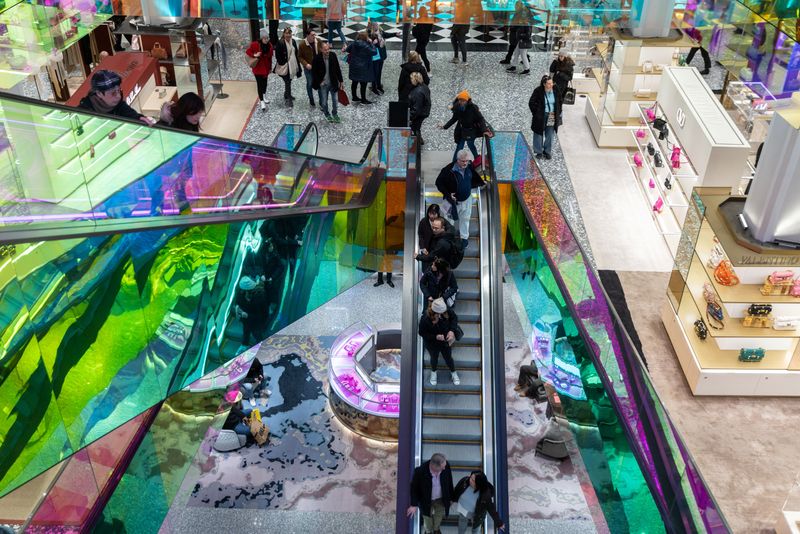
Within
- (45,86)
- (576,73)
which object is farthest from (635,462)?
(45,86)

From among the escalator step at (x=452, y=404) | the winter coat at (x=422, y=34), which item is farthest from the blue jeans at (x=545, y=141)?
the escalator step at (x=452, y=404)

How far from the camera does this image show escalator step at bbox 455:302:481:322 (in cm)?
1097

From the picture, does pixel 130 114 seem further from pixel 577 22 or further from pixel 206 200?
pixel 577 22

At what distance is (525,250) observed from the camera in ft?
41.8

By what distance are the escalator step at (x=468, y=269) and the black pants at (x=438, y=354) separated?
4.48 ft

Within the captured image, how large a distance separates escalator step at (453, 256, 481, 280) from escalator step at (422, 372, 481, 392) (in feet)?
4.51

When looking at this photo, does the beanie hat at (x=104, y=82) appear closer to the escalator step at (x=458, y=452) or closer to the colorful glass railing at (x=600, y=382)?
the escalator step at (x=458, y=452)

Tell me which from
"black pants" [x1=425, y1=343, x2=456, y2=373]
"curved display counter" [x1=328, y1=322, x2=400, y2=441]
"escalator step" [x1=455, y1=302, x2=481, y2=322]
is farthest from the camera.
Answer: "curved display counter" [x1=328, y1=322, x2=400, y2=441]

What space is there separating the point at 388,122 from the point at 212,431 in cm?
592

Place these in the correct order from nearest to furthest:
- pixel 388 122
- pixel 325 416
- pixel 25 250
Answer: pixel 25 250 → pixel 325 416 → pixel 388 122

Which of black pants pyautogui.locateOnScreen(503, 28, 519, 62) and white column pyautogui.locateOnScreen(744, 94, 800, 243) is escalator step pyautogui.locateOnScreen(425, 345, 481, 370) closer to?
white column pyautogui.locateOnScreen(744, 94, 800, 243)

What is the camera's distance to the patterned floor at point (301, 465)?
12484 mm

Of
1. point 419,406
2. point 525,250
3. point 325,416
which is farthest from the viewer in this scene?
point 325,416

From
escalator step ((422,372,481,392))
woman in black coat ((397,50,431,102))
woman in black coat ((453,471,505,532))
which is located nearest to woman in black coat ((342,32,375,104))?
woman in black coat ((397,50,431,102))
